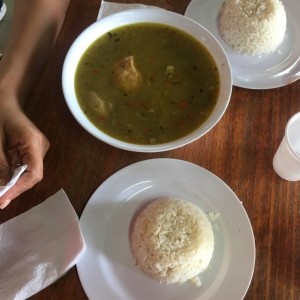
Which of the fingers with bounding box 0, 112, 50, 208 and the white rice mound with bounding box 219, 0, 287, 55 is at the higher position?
the white rice mound with bounding box 219, 0, 287, 55

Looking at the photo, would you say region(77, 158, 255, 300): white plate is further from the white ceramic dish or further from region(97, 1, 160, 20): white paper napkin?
region(97, 1, 160, 20): white paper napkin

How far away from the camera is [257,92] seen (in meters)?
1.23

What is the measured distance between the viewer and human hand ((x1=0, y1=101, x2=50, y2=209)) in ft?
3.18

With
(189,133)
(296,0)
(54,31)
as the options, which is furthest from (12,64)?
(296,0)

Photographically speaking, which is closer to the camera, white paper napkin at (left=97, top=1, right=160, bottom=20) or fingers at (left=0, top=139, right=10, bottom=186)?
fingers at (left=0, top=139, right=10, bottom=186)

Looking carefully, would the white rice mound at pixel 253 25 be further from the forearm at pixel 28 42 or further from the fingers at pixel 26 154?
the fingers at pixel 26 154

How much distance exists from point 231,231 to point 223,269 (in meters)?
0.10

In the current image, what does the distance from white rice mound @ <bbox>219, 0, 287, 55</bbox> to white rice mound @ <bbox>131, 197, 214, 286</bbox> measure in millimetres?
542

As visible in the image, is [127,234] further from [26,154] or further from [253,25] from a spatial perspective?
[253,25]

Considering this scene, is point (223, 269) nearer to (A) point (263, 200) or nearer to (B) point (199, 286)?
(B) point (199, 286)

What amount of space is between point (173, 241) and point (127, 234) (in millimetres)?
118

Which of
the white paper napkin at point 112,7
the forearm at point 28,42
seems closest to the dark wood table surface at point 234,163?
the forearm at point 28,42

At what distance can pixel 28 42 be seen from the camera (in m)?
1.22

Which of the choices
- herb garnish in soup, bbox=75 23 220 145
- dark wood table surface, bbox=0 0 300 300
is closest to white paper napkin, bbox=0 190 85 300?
dark wood table surface, bbox=0 0 300 300
